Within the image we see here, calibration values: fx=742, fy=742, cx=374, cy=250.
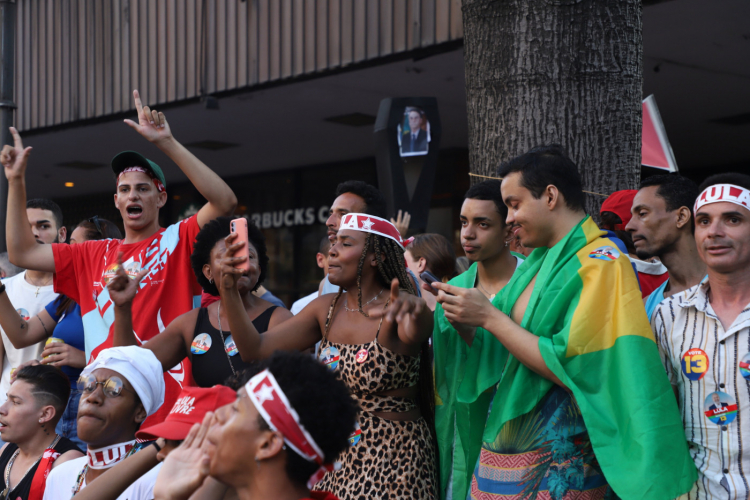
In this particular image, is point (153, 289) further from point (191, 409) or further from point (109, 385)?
point (191, 409)

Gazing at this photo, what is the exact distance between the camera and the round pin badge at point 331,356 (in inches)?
119

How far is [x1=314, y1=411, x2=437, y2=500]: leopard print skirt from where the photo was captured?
2.86 m

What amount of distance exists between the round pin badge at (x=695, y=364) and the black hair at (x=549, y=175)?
65cm

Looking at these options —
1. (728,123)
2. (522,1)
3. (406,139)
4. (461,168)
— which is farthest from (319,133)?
(522,1)

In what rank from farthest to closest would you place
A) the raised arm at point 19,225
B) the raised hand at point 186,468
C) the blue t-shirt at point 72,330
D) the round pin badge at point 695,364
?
the blue t-shirt at point 72,330 < the raised arm at point 19,225 < the round pin badge at point 695,364 < the raised hand at point 186,468

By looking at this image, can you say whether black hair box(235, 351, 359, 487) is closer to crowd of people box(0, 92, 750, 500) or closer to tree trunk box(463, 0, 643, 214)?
crowd of people box(0, 92, 750, 500)

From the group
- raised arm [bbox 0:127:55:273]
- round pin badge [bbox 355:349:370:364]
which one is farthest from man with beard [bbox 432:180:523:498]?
raised arm [bbox 0:127:55:273]

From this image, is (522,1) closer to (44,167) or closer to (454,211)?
(454,211)

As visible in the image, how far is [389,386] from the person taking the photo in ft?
9.65

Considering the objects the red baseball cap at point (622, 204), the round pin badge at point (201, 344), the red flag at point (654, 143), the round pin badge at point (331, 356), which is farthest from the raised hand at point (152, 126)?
the red flag at point (654, 143)

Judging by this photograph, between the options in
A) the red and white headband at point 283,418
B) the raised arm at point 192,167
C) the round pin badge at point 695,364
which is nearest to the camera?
the red and white headband at point 283,418

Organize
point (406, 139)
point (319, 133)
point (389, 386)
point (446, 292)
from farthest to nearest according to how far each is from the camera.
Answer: point (319, 133) < point (406, 139) < point (389, 386) < point (446, 292)

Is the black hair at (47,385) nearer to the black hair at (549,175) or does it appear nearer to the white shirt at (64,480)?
the white shirt at (64,480)

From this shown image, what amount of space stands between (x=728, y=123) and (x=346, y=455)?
25.4ft
